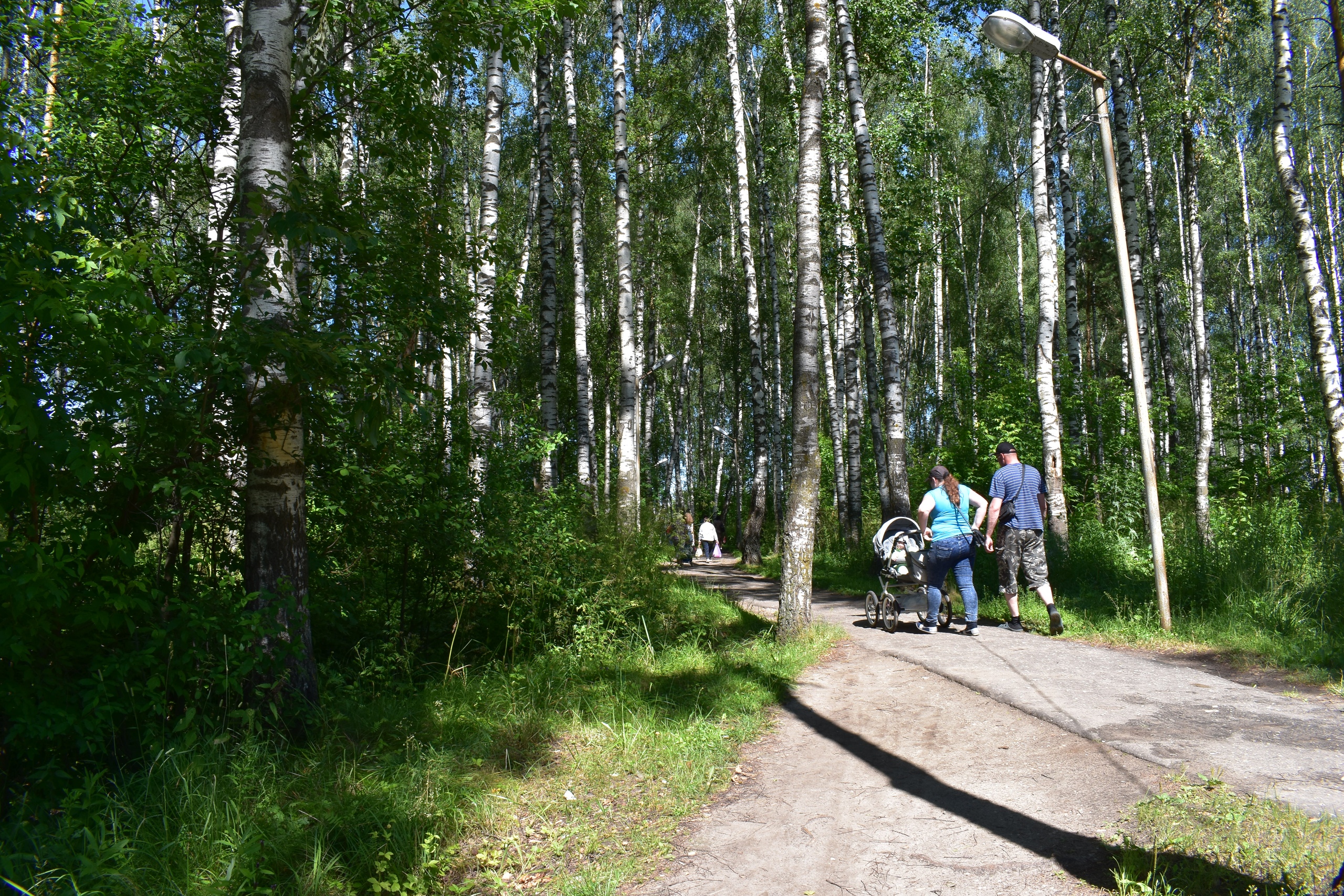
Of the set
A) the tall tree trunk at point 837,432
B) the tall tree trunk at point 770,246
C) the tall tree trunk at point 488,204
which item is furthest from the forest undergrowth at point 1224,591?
the tall tree trunk at point 770,246

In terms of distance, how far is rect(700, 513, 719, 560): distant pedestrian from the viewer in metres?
25.2

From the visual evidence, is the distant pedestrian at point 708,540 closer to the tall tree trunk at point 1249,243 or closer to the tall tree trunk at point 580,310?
the tall tree trunk at point 580,310

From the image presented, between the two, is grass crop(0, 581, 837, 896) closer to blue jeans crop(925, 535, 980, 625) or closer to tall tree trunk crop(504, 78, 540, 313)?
blue jeans crop(925, 535, 980, 625)

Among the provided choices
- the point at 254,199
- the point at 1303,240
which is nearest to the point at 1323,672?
the point at 1303,240

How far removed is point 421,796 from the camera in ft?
12.9

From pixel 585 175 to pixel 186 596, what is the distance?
22.2 metres

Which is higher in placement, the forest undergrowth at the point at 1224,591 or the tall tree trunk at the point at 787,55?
the tall tree trunk at the point at 787,55

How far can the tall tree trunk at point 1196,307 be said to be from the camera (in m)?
12.4

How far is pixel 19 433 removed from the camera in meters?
3.13

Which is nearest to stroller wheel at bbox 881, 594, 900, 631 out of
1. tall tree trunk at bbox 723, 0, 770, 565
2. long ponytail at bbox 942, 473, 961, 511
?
long ponytail at bbox 942, 473, 961, 511

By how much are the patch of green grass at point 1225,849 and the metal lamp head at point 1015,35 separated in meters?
6.75

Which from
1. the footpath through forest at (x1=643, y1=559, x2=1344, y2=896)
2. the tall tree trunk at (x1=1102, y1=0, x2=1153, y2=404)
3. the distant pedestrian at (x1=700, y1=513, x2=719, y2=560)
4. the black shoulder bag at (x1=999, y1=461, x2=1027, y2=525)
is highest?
the tall tree trunk at (x1=1102, y1=0, x2=1153, y2=404)

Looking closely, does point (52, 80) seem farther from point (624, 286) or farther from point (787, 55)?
point (787, 55)

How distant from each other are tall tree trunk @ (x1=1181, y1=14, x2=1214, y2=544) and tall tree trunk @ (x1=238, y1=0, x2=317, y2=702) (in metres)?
11.1
